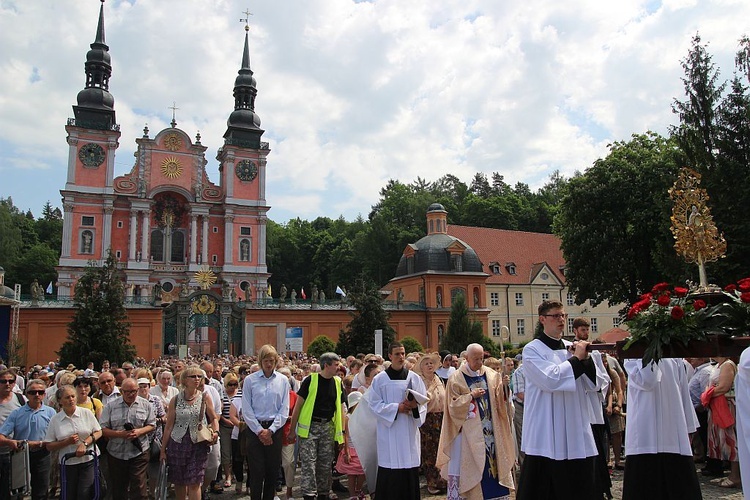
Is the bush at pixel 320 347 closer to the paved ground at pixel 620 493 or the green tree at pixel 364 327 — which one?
the green tree at pixel 364 327

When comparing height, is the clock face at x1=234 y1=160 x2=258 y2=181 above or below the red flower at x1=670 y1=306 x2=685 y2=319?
above

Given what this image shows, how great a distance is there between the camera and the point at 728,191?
23.3m

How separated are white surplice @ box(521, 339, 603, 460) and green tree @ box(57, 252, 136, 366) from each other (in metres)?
23.7

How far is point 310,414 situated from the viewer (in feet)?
26.7

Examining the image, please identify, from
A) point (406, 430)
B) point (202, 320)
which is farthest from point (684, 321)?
point (202, 320)

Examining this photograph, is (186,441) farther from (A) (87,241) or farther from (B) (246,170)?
(B) (246,170)

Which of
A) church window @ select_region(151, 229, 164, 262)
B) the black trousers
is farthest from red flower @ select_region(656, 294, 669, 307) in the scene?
church window @ select_region(151, 229, 164, 262)

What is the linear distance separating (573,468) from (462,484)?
1.95 m

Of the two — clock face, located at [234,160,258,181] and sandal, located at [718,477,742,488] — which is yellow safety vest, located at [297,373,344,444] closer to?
sandal, located at [718,477,742,488]

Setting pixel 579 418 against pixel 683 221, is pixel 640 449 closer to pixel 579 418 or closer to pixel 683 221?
pixel 579 418

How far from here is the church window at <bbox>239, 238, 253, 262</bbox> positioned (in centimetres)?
5581

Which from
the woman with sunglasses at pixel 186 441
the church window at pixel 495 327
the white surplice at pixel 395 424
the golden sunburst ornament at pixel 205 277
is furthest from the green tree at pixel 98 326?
the church window at pixel 495 327

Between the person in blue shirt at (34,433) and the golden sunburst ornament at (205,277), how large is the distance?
43699mm

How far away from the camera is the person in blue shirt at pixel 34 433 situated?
7.52 metres
